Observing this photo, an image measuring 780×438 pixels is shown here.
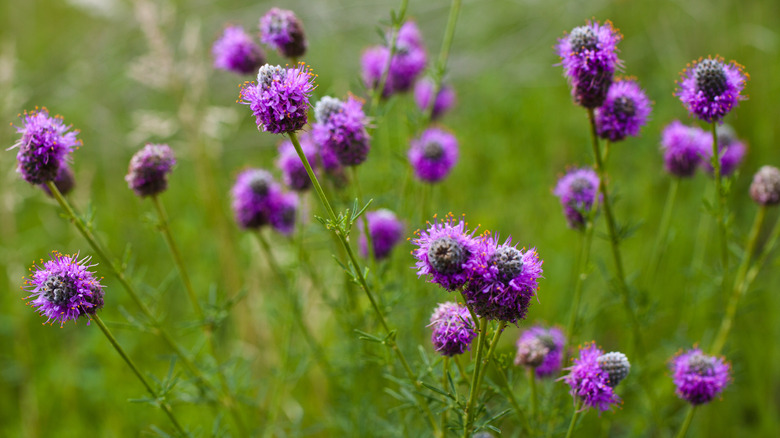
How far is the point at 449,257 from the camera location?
183 centimetres

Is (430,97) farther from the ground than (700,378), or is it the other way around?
(430,97)

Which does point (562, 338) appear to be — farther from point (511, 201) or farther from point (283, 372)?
point (511, 201)

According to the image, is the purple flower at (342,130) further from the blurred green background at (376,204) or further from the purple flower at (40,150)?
the purple flower at (40,150)

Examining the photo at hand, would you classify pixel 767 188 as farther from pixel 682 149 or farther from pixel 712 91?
pixel 712 91

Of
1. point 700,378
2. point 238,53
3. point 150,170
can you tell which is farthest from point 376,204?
point 700,378

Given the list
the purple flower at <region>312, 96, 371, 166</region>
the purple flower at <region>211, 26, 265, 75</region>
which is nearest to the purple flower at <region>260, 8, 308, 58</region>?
the purple flower at <region>211, 26, 265, 75</region>

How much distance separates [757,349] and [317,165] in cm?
310

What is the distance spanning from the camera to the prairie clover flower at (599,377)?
2.17 meters

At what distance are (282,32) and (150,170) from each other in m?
0.91

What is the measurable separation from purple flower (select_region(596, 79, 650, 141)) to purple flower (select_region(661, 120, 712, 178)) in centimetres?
60

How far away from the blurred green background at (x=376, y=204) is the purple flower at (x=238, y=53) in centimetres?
77

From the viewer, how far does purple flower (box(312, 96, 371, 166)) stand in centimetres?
271

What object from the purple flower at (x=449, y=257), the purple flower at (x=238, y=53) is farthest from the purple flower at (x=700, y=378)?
the purple flower at (x=238, y=53)

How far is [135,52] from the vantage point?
7.42m
